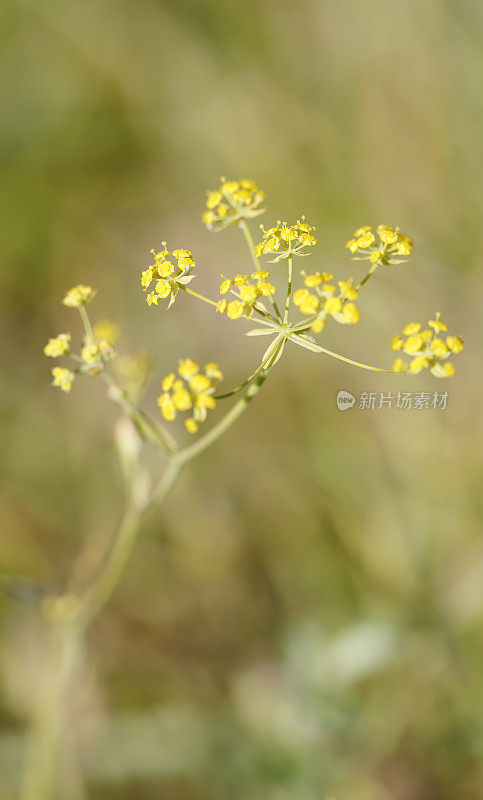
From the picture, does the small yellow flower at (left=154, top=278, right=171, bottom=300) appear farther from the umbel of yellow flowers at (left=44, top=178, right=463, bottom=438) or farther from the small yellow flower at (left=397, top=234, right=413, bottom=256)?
the small yellow flower at (left=397, top=234, right=413, bottom=256)

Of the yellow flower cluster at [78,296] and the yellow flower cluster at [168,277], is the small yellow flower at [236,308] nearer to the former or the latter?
the yellow flower cluster at [168,277]

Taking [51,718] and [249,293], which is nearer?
[249,293]

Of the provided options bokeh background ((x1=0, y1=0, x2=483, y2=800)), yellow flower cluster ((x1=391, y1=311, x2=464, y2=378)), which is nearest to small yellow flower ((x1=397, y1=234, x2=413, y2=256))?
yellow flower cluster ((x1=391, y1=311, x2=464, y2=378))

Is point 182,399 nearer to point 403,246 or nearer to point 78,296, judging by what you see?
point 78,296

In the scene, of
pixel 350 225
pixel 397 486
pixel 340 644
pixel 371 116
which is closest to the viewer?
pixel 340 644

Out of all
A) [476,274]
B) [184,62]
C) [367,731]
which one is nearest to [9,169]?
[184,62]

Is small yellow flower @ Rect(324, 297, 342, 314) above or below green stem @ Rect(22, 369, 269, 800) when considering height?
above

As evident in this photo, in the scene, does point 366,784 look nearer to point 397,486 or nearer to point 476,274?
point 397,486

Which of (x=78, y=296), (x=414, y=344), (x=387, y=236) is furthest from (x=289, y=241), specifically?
(x=78, y=296)
